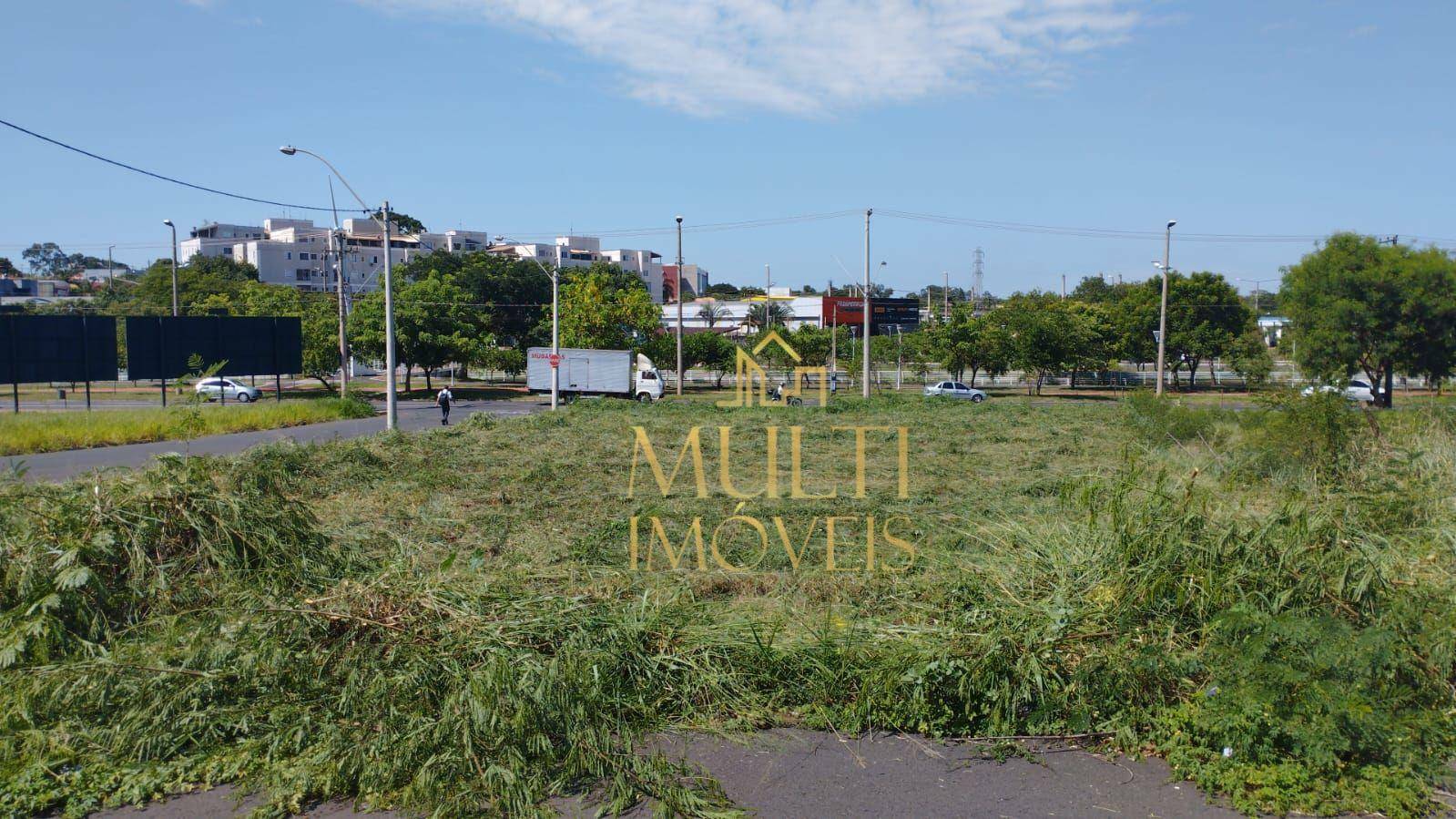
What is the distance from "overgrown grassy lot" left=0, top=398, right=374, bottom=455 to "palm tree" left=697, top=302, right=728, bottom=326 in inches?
1902

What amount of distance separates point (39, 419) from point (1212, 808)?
26617 millimetres

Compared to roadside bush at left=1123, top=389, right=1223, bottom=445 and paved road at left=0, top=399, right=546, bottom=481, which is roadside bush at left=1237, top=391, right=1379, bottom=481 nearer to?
roadside bush at left=1123, top=389, right=1223, bottom=445

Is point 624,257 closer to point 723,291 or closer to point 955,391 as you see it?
point 723,291

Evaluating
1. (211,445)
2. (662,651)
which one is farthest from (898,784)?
(211,445)

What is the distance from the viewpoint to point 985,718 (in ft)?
19.3

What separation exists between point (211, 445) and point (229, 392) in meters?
19.9

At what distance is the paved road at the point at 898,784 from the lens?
496cm

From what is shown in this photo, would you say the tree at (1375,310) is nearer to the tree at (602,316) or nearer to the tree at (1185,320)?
the tree at (1185,320)

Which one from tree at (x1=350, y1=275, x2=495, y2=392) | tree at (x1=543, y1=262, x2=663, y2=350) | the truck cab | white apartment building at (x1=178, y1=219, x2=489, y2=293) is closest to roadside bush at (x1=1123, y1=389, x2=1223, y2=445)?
the truck cab

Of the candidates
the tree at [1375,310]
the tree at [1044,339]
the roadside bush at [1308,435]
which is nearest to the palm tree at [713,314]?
the tree at [1044,339]

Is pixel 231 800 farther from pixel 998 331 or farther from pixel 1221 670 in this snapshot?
pixel 998 331

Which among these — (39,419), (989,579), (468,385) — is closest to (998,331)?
(468,385)

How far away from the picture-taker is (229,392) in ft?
134

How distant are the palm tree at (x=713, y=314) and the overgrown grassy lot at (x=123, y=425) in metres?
48.3
